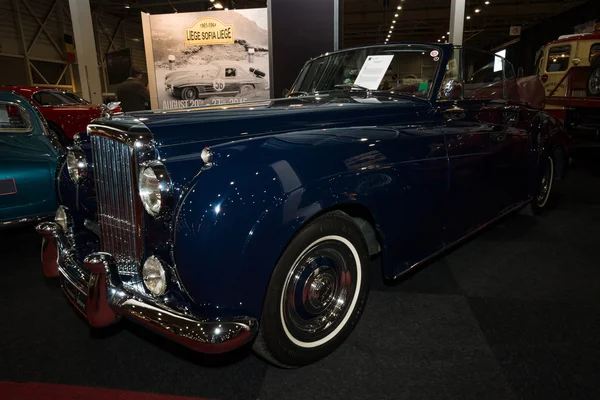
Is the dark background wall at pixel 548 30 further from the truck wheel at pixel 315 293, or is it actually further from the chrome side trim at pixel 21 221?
the chrome side trim at pixel 21 221

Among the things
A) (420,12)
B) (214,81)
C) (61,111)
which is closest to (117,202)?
(214,81)

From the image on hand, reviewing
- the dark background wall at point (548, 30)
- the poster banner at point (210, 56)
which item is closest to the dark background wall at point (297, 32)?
the poster banner at point (210, 56)

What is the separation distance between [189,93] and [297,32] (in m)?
2.66

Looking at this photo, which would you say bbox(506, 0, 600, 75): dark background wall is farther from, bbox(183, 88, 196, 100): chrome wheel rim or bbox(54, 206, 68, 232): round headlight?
bbox(54, 206, 68, 232): round headlight

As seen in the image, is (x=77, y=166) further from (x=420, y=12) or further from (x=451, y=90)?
(x=420, y=12)

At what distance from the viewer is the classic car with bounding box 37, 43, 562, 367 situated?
1.47 meters

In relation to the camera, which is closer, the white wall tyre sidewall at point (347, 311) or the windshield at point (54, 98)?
the white wall tyre sidewall at point (347, 311)

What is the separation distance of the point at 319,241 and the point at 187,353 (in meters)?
Answer: 0.92

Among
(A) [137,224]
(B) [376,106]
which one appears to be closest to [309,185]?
(A) [137,224]

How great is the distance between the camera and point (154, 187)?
1569mm

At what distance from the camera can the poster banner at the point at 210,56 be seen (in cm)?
753

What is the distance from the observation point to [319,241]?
181cm

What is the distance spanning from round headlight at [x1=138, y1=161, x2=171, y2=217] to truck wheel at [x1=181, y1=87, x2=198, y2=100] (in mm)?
6821

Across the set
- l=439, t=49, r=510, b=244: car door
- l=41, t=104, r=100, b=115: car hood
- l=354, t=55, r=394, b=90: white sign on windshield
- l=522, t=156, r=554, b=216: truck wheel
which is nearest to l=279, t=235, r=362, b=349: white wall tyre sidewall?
l=439, t=49, r=510, b=244: car door
